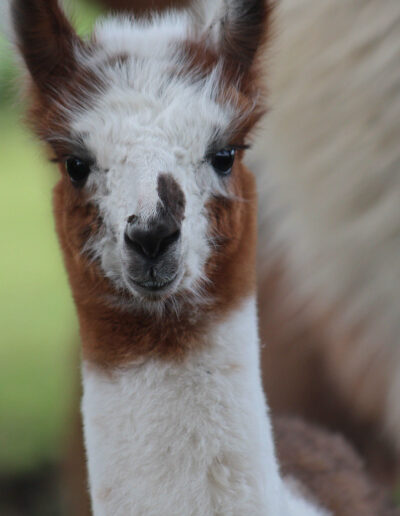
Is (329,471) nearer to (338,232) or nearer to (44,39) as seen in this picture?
(338,232)

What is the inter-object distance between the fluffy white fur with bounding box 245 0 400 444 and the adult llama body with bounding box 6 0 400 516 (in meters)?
0.56

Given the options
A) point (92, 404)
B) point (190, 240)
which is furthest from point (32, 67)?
point (92, 404)

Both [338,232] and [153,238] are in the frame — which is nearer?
[153,238]

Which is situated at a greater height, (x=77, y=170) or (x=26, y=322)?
(x=77, y=170)

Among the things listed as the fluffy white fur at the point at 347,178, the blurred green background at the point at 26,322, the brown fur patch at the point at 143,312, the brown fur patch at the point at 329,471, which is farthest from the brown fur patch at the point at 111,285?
the blurred green background at the point at 26,322

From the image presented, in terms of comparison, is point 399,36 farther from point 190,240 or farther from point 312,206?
point 190,240

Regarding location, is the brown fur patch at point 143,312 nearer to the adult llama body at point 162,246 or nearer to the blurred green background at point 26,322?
the adult llama body at point 162,246

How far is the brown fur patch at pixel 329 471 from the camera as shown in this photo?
1317 mm

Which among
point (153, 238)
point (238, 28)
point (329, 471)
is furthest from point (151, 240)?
point (329, 471)

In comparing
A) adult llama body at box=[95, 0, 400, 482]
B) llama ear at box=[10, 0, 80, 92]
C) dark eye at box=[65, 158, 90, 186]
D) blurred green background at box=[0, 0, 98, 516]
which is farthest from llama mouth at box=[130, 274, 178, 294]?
blurred green background at box=[0, 0, 98, 516]

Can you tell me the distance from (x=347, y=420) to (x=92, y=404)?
0.77 meters

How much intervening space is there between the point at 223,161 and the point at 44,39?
30cm

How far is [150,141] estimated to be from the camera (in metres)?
0.92

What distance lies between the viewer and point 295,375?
64.1 inches
